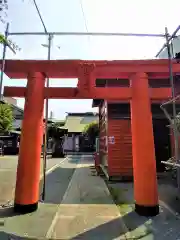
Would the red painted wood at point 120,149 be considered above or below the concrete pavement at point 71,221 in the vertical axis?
above

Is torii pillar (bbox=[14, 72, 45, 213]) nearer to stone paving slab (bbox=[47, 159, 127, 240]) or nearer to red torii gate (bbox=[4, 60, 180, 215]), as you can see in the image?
red torii gate (bbox=[4, 60, 180, 215])

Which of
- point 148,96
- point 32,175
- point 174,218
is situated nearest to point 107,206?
point 174,218

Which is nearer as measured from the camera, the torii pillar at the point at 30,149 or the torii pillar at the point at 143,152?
the torii pillar at the point at 143,152

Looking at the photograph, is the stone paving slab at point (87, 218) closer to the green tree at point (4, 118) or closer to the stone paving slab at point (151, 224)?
the stone paving slab at point (151, 224)

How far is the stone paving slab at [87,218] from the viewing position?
12.8ft

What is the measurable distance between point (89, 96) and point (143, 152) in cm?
181

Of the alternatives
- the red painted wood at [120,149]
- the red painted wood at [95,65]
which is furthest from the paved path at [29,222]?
the red painted wood at [120,149]

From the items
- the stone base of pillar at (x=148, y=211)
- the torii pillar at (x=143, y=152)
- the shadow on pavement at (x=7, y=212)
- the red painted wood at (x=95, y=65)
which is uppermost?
the red painted wood at (x=95, y=65)

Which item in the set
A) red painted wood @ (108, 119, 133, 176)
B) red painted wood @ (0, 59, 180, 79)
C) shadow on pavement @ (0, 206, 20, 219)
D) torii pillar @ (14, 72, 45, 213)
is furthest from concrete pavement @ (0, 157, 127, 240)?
red painted wood @ (0, 59, 180, 79)

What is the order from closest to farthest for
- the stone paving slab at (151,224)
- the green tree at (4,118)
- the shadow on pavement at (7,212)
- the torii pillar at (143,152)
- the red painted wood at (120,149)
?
1. the stone paving slab at (151,224)
2. the shadow on pavement at (7,212)
3. the torii pillar at (143,152)
4. the red painted wood at (120,149)
5. the green tree at (4,118)

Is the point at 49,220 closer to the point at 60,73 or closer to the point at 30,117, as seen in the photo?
the point at 30,117

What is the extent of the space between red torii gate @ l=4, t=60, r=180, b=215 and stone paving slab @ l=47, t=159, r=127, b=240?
0.74 m

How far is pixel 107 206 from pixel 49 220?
1.70 m

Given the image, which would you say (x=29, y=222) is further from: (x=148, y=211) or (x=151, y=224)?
(x=148, y=211)
